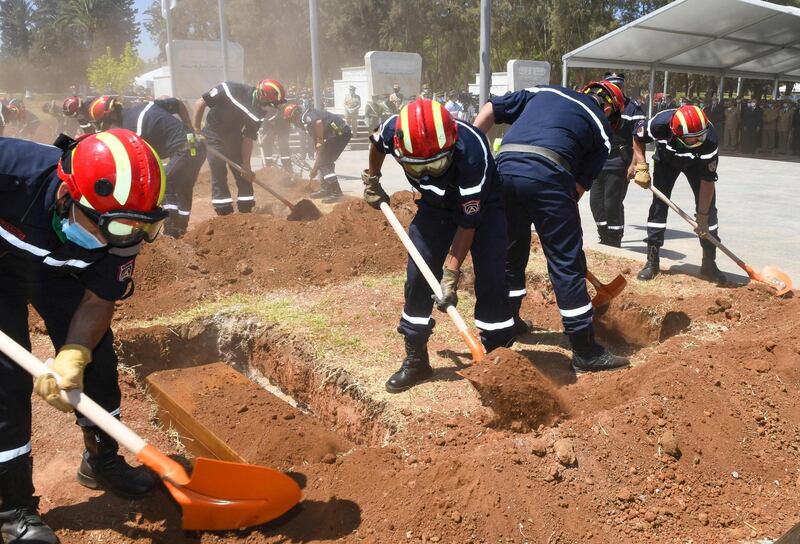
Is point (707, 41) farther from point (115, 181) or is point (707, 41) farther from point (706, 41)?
point (115, 181)

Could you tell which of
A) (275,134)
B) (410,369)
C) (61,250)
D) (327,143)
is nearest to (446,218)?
(410,369)

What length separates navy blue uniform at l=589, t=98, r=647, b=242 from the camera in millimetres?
7242

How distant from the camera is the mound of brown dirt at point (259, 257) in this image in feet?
20.2

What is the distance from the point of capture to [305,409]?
16.5 feet

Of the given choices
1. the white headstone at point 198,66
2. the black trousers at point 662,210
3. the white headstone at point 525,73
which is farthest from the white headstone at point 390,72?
the black trousers at point 662,210

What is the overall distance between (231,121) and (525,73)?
14112 mm

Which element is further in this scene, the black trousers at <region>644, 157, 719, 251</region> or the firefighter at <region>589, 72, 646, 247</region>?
the firefighter at <region>589, 72, 646, 247</region>

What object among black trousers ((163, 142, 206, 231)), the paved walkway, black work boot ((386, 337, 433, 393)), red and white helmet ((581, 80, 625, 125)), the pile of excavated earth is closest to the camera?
the pile of excavated earth

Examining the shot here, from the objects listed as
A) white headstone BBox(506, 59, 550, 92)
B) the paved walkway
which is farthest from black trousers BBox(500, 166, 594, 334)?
white headstone BBox(506, 59, 550, 92)

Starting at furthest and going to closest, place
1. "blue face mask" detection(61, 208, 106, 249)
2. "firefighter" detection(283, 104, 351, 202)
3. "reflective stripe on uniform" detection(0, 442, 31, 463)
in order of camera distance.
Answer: "firefighter" detection(283, 104, 351, 202)
"reflective stripe on uniform" detection(0, 442, 31, 463)
"blue face mask" detection(61, 208, 106, 249)

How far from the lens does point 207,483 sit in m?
2.73

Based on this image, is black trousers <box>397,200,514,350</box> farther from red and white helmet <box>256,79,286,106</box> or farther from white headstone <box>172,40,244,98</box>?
white headstone <box>172,40,244,98</box>

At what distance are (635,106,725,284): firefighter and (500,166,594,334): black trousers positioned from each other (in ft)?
6.63

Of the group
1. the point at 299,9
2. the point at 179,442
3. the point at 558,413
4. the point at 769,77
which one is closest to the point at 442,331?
the point at 558,413
